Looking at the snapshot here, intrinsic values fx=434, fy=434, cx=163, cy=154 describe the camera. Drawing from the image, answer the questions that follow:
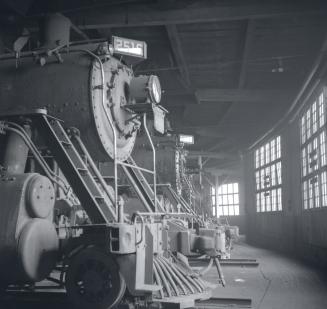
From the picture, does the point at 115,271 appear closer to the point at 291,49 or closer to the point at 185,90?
Result: the point at 291,49

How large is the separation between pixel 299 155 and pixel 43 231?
8721 mm

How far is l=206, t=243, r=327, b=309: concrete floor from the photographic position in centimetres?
533

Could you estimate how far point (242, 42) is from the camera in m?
8.60

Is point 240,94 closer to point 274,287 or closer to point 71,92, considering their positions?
point 274,287

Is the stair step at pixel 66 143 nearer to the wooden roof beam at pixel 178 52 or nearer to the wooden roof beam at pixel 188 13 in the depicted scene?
the wooden roof beam at pixel 188 13

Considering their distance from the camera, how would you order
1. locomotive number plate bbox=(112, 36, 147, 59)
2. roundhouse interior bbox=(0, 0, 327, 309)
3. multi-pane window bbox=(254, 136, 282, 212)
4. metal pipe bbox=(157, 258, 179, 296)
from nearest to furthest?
1. metal pipe bbox=(157, 258, 179, 296)
2. locomotive number plate bbox=(112, 36, 147, 59)
3. roundhouse interior bbox=(0, 0, 327, 309)
4. multi-pane window bbox=(254, 136, 282, 212)

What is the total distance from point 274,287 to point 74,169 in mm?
3954

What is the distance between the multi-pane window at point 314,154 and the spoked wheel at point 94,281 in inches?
250

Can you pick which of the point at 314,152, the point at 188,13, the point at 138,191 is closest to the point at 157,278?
the point at 138,191

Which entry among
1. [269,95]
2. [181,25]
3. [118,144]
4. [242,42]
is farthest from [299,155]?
[118,144]

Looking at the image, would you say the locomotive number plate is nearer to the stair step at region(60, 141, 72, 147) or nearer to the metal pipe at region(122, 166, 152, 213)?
the stair step at region(60, 141, 72, 147)

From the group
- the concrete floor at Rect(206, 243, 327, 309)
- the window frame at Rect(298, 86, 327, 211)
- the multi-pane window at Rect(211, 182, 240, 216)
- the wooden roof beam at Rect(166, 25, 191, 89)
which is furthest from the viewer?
the multi-pane window at Rect(211, 182, 240, 216)

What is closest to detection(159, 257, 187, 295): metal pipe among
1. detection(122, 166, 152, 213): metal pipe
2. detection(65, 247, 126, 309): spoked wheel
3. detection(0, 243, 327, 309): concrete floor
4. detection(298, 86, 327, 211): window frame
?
detection(65, 247, 126, 309): spoked wheel

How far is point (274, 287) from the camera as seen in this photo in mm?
6527
